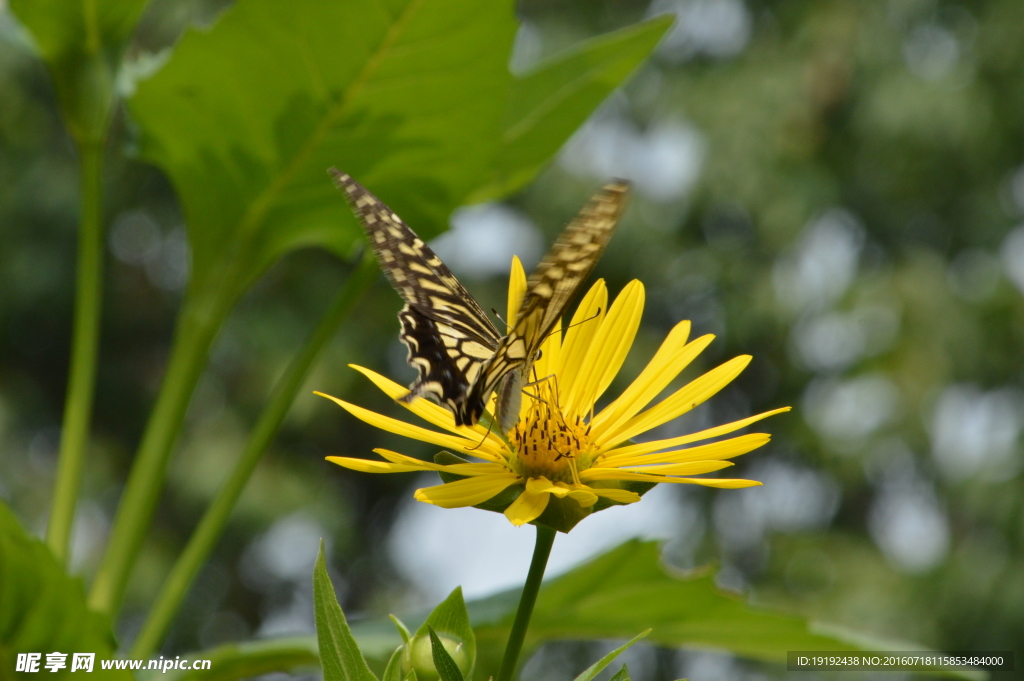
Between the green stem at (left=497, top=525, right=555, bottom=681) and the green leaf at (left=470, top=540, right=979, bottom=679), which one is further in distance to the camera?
the green leaf at (left=470, top=540, right=979, bottom=679)

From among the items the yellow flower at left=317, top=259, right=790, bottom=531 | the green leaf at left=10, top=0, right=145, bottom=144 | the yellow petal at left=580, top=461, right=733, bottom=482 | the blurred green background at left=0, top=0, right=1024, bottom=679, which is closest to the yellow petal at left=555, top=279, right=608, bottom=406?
the yellow flower at left=317, top=259, right=790, bottom=531

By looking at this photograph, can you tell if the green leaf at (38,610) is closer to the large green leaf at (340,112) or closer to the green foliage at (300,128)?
the green foliage at (300,128)

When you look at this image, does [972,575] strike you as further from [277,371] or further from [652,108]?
[277,371]

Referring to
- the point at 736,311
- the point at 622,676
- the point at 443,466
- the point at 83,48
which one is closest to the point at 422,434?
the point at 443,466

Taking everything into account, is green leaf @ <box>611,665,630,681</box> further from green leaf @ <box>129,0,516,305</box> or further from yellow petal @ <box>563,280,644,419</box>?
green leaf @ <box>129,0,516,305</box>

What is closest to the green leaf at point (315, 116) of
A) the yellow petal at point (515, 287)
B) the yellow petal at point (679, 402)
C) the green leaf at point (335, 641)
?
the yellow petal at point (515, 287)
